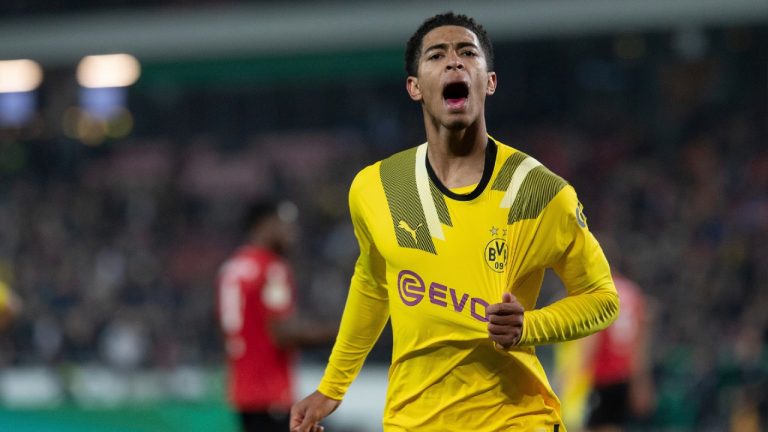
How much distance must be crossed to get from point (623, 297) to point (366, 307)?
19.5 ft

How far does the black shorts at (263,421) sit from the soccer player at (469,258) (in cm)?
382

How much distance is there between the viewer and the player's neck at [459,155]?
3404mm

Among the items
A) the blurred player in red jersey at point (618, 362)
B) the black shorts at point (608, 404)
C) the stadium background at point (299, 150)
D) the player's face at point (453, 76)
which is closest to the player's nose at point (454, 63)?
the player's face at point (453, 76)

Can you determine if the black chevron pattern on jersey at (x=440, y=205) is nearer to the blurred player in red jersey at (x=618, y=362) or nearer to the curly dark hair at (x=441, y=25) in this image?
the curly dark hair at (x=441, y=25)

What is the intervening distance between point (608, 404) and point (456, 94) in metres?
6.57

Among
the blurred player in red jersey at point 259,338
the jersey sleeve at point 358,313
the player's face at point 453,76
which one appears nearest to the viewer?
the player's face at point 453,76

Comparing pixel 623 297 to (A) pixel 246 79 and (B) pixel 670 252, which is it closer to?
(B) pixel 670 252

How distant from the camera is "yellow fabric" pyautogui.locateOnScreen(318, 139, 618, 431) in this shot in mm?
3252

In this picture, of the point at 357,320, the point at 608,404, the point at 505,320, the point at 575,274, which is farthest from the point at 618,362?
the point at 505,320

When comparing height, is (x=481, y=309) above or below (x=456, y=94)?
below

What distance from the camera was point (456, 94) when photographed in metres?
3.42

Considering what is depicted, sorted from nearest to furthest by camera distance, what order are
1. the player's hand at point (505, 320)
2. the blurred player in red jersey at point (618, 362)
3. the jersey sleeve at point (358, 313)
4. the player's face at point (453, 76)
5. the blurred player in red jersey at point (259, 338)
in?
the player's hand at point (505, 320)
the player's face at point (453, 76)
the jersey sleeve at point (358, 313)
the blurred player in red jersey at point (259, 338)
the blurred player in red jersey at point (618, 362)

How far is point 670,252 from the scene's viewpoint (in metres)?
14.5

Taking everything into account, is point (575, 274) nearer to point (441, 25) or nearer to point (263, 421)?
point (441, 25)
